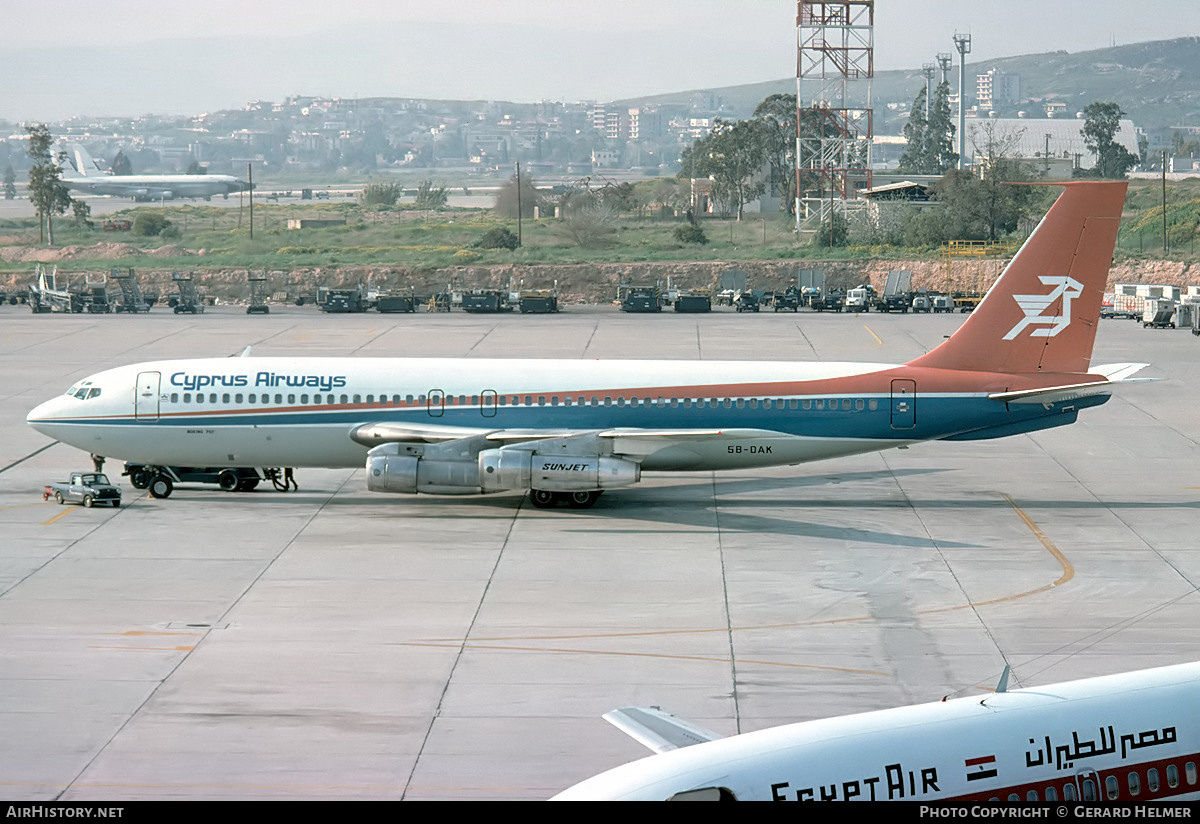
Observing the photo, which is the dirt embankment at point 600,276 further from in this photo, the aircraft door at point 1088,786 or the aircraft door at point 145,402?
the aircraft door at point 1088,786

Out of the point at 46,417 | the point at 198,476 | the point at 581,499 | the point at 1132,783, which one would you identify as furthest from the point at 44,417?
the point at 1132,783

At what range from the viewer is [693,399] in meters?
39.8

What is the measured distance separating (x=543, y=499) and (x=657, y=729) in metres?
24.2

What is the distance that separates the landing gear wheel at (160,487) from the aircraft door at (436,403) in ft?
26.9

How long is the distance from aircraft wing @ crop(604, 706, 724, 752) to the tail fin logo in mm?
27091

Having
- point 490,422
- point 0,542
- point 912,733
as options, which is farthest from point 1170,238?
point 912,733

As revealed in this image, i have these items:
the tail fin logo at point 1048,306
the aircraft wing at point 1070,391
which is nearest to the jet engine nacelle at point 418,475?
the aircraft wing at point 1070,391

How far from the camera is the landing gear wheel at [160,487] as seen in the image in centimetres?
4094

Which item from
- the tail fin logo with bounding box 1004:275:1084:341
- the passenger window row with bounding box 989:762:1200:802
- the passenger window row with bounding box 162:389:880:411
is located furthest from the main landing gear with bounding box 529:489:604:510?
the passenger window row with bounding box 989:762:1200:802

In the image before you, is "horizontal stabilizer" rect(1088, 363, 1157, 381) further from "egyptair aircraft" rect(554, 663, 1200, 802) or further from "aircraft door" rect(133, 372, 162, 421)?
"aircraft door" rect(133, 372, 162, 421)

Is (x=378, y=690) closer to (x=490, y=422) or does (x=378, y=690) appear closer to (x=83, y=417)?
(x=490, y=422)

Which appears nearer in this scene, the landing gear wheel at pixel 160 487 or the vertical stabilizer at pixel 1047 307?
the vertical stabilizer at pixel 1047 307

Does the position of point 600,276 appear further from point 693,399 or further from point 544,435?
point 544,435

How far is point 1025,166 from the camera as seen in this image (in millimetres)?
188000
